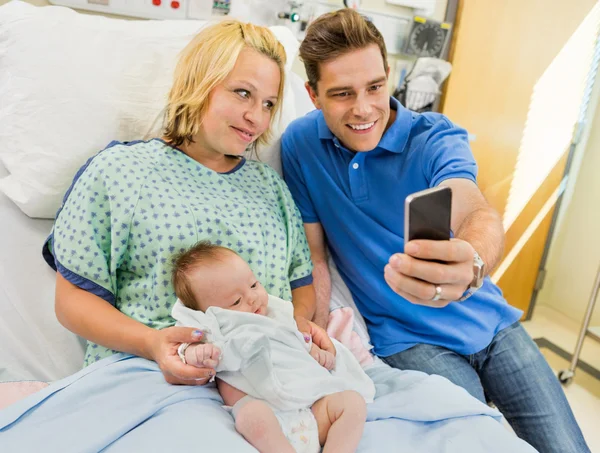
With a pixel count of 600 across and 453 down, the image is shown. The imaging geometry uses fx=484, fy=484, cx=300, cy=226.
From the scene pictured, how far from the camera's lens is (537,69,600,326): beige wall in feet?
8.73

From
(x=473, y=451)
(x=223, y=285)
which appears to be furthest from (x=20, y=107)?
(x=473, y=451)

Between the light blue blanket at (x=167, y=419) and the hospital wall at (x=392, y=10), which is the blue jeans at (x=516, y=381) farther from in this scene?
the hospital wall at (x=392, y=10)

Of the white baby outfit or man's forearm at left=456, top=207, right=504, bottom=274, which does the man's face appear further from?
the white baby outfit

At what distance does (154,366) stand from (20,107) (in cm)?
79

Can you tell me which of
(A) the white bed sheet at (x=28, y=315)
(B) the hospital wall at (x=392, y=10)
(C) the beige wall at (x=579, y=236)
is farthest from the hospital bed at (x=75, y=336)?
(C) the beige wall at (x=579, y=236)

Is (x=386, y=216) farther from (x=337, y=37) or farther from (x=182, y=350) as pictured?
(x=182, y=350)

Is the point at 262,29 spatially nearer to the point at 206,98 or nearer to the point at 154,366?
the point at 206,98

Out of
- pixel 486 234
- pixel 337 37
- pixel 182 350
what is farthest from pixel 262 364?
pixel 337 37

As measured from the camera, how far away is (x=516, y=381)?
1255 millimetres

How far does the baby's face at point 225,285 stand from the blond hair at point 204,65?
0.38m

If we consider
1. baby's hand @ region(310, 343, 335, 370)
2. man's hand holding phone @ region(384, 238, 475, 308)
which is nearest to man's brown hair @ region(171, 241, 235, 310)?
baby's hand @ region(310, 343, 335, 370)

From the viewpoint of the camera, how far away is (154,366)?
0.95 meters

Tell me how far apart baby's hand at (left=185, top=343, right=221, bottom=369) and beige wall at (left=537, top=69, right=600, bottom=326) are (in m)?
2.40

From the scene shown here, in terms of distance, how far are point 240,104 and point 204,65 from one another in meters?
0.13
